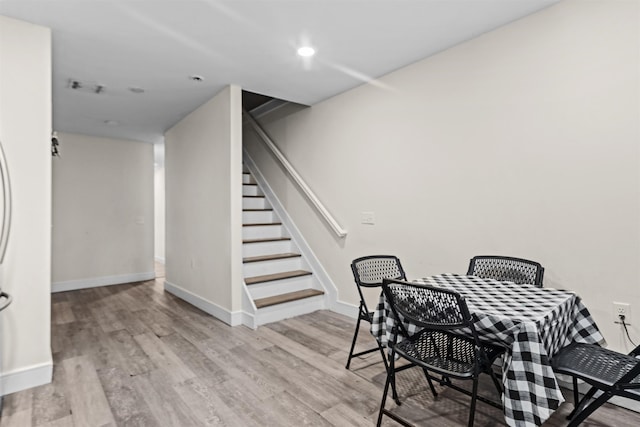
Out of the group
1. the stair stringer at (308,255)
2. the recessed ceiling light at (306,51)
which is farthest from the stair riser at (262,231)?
the recessed ceiling light at (306,51)

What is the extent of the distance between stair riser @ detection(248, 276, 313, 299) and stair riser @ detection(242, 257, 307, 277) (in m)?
0.20

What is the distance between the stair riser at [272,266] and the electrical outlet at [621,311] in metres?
2.92

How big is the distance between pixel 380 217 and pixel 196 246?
2.30m

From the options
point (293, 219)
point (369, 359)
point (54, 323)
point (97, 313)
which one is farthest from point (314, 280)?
point (54, 323)

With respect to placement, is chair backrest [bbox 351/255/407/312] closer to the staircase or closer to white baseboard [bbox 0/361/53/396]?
the staircase

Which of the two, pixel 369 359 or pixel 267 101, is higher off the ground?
pixel 267 101

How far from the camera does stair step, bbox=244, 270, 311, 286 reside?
3.66 metres

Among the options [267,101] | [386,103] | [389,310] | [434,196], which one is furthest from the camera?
[267,101]

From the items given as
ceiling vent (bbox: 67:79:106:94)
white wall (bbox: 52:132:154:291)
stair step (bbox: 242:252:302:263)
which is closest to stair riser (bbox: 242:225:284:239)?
stair step (bbox: 242:252:302:263)

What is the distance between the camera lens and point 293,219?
4.45 meters

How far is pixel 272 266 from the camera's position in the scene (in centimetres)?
403

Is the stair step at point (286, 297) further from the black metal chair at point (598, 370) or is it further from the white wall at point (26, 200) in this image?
the black metal chair at point (598, 370)

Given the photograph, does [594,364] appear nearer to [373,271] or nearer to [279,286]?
[373,271]

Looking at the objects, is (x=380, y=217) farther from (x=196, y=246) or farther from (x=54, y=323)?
(x=54, y=323)
